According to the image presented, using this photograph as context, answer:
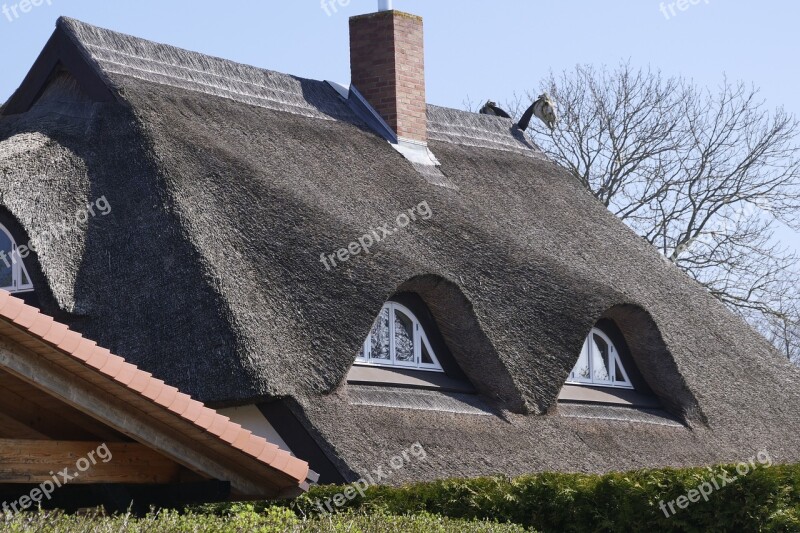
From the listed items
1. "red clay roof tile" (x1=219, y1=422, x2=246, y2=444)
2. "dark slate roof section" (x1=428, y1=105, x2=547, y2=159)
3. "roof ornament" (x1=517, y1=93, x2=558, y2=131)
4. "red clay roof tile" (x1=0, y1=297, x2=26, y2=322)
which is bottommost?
"red clay roof tile" (x1=219, y1=422, x2=246, y2=444)

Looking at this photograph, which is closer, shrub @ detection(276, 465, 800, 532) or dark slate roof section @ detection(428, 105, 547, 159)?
shrub @ detection(276, 465, 800, 532)

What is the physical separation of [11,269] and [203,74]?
13.0ft

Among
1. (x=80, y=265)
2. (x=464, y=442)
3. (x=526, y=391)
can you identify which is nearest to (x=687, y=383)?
(x=526, y=391)

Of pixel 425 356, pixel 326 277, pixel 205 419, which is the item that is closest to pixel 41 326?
pixel 205 419

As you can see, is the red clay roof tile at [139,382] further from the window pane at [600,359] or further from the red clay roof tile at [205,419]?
the window pane at [600,359]

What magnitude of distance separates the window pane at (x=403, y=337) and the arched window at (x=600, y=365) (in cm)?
237

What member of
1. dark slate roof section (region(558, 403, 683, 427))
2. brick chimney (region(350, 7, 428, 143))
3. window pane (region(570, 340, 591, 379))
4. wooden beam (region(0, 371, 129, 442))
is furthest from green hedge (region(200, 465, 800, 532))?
brick chimney (region(350, 7, 428, 143))

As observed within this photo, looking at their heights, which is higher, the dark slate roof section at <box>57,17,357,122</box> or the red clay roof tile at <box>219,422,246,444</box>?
the dark slate roof section at <box>57,17,357,122</box>

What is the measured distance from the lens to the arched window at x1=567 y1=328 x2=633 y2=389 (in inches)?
510

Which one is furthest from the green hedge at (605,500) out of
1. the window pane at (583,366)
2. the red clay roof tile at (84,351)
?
the window pane at (583,366)

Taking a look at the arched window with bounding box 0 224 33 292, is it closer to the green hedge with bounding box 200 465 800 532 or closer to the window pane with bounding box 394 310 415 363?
the window pane with bounding box 394 310 415 363

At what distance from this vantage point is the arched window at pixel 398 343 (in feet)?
35.6

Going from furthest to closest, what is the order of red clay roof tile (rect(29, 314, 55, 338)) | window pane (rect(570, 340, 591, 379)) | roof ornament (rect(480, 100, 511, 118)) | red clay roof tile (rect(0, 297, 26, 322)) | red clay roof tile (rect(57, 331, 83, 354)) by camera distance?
roof ornament (rect(480, 100, 511, 118))
window pane (rect(570, 340, 591, 379))
red clay roof tile (rect(57, 331, 83, 354))
red clay roof tile (rect(29, 314, 55, 338))
red clay roof tile (rect(0, 297, 26, 322))

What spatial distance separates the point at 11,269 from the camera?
33.3ft
